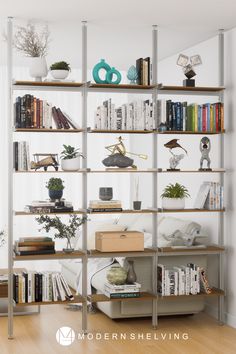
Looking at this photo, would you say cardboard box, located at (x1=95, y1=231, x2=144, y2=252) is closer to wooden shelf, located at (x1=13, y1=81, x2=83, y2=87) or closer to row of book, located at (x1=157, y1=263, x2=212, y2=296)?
row of book, located at (x1=157, y1=263, x2=212, y2=296)

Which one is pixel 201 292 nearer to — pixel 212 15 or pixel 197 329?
pixel 197 329

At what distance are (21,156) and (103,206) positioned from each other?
79 cm

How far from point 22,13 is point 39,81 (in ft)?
1.82

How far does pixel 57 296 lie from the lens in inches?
204

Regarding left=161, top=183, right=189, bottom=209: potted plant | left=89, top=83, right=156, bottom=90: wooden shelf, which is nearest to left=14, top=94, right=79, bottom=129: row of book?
left=89, top=83, right=156, bottom=90: wooden shelf

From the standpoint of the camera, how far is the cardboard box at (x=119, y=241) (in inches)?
210

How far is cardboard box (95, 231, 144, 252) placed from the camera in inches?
210

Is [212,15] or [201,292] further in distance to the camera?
[201,292]

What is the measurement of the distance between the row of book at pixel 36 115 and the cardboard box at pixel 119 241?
0.94m

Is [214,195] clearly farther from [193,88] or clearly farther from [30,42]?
[30,42]

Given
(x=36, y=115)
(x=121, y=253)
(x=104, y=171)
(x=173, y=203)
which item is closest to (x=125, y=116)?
(x=104, y=171)

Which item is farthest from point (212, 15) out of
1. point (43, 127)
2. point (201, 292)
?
point (201, 292)

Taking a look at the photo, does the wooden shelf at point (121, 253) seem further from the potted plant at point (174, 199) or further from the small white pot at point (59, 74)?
the small white pot at point (59, 74)

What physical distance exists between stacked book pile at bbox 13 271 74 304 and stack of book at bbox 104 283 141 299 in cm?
32
